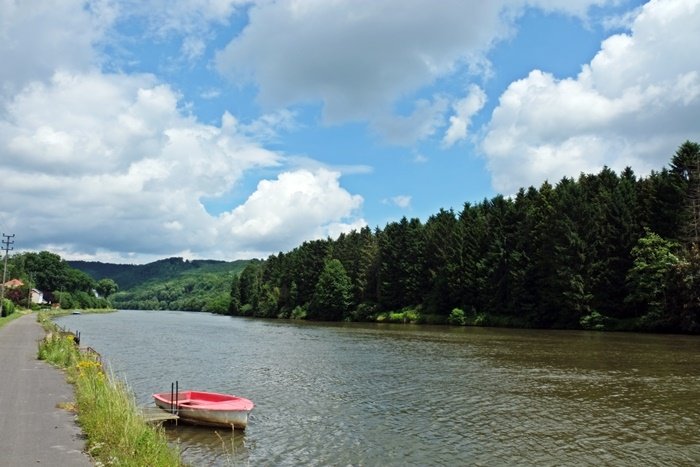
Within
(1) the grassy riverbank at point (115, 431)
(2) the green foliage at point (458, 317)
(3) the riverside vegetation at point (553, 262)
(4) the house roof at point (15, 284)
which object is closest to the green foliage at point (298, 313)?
(3) the riverside vegetation at point (553, 262)

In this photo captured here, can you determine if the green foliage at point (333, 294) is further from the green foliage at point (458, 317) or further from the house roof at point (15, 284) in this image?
A: the house roof at point (15, 284)

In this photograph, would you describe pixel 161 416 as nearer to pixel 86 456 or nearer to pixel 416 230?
pixel 86 456

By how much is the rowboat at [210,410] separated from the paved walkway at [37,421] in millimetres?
3569

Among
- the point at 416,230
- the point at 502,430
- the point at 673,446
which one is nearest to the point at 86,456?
the point at 502,430

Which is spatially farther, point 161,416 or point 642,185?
point 642,185

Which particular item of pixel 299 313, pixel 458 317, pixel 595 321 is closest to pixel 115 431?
pixel 595 321

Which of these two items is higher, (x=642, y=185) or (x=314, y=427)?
(x=642, y=185)

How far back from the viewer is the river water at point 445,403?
1714cm

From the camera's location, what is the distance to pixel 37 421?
623 inches

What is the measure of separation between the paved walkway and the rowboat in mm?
3569

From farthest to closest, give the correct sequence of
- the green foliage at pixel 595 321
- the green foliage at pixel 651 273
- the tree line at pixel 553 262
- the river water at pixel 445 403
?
1. the green foliage at pixel 595 321
2. the tree line at pixel 553 262
3. the green foliage at pixel 651 273
4. the river water at pixel 445 403

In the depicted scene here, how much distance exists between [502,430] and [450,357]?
22957mm

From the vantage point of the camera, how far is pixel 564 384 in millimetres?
29391

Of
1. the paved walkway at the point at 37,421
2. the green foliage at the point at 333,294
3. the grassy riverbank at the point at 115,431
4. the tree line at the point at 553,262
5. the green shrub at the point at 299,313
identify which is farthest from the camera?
the green shrub at the point at 299,313
